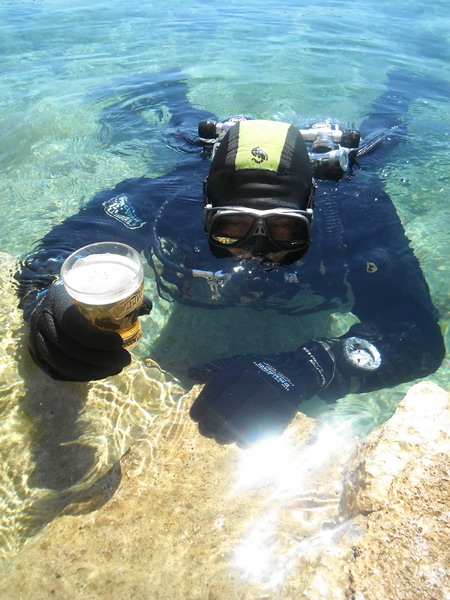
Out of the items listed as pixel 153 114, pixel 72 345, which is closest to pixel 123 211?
pixel 72 345

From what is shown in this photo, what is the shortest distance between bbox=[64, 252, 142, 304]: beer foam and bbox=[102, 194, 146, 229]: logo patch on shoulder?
6.17 feet

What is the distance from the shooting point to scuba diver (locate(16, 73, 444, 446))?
2504mm

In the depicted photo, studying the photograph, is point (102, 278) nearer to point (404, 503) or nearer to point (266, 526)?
point (266, 526)

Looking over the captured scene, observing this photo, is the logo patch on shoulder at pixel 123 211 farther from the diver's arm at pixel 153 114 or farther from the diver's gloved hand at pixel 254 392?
the diver's arm at pixel 153 114

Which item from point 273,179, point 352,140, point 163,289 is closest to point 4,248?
point 163,289

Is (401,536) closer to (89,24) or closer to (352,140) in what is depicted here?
(352,140)

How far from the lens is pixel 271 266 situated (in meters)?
3.22

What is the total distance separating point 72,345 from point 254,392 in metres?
Answer: 1.08

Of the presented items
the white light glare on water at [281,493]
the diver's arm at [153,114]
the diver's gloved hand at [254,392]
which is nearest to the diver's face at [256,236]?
the diver's gloved hand at [254,392]

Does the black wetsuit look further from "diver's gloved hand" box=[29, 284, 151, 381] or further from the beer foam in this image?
the beer foam

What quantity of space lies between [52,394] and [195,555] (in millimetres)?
1317

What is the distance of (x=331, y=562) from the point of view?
1543 mm

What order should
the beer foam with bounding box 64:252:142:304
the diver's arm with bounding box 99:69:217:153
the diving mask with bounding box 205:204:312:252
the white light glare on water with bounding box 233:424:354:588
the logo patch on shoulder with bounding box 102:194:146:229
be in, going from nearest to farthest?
the beer foam with bounding box 64:252:142:304 → the white light glare on water with bounding box 233:424:354:588 → the diving mask with bounding box 205:204:312:252 → the logo patch on shoulder with bounding box 102:194:146:229 → the diver's arm with bounding box 99:69:217:153

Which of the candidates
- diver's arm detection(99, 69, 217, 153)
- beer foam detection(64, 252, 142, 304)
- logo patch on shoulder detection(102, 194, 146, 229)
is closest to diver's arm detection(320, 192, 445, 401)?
beer foam detection(64, 252, 142, 304)
